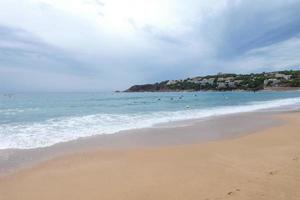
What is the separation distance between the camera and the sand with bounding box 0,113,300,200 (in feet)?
16.0

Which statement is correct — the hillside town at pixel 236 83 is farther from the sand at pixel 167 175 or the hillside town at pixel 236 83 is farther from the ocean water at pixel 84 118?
the sand at pixel 167 175

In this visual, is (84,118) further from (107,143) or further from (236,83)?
(236,83)

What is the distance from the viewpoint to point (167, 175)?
6.00 meters

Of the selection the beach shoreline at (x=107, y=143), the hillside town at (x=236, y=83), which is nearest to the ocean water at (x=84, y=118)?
the beach shoreline at (x=107, y=143)

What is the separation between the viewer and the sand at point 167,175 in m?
4.89

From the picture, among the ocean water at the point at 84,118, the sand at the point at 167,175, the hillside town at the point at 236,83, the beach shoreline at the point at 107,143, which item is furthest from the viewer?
the hillside town at the point at 236,83

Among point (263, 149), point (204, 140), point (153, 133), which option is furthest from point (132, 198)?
point (153, 133)

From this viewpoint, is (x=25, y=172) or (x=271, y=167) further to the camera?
(x=25, y=172)

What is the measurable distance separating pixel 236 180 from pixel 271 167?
1350 millimetres

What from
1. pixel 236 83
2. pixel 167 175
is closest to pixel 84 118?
pixel 167 175

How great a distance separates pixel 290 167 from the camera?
6012mm

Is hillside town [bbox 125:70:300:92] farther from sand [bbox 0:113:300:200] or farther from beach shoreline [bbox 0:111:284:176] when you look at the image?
sand [bbox 0:113:300:200]

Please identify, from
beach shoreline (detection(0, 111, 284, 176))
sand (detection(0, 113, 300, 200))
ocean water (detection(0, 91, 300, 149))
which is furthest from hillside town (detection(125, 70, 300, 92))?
sand (detection(0, 113, 300, 200))

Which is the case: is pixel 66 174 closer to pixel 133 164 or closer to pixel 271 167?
pixel 133 164
